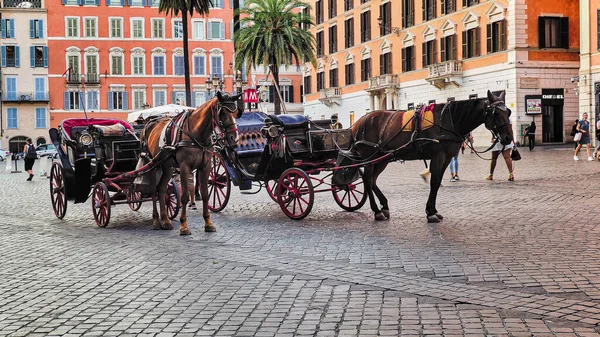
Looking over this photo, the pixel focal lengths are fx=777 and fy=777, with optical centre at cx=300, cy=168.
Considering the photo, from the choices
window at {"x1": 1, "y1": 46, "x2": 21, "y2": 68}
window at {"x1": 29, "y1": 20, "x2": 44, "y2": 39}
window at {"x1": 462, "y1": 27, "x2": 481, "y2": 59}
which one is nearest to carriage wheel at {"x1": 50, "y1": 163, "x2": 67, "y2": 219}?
window at {"x1": 462, "y1": 27, "x2": 481, "y2": 59}

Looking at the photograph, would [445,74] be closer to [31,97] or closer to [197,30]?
[197,30]

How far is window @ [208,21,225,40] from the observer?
3051 inches

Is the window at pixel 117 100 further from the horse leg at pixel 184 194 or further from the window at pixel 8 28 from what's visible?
the horse leg at pixel 184 194

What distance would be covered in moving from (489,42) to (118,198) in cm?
3478

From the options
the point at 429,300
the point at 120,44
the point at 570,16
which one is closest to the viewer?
the point at 429,300

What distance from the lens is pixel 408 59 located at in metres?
52.6

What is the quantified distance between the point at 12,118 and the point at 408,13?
45.3 meters

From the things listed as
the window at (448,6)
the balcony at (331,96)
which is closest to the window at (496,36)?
the window at (448,6)

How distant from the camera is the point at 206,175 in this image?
1130cm

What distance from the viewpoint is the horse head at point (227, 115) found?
10.8 metres

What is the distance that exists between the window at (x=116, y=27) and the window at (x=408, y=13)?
34009 millimetres

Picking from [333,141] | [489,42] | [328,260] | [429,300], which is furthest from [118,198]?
[489,42]

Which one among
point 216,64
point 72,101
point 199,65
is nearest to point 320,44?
point 216,64

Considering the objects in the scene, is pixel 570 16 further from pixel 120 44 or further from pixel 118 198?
pixel 120 44
